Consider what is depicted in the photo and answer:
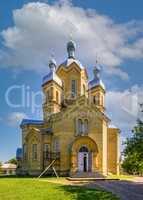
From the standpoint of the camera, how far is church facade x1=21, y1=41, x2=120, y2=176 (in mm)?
37031

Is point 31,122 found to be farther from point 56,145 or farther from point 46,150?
point 56,145

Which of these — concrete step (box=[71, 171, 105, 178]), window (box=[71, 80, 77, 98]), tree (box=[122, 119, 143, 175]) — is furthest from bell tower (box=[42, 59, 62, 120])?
tree (box=[122, 119, 143, 175])

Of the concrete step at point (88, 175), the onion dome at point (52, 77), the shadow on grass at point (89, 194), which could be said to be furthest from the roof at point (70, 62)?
the shadow on grass at point (89, 194)

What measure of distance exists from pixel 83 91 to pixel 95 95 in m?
1.99

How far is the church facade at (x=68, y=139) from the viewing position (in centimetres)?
3703

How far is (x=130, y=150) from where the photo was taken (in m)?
25.1

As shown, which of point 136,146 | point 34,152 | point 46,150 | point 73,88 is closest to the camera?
point 136,146

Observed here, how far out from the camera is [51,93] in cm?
4150

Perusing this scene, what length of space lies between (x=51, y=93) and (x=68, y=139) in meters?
6.66

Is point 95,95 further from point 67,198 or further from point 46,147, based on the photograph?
point 67,198

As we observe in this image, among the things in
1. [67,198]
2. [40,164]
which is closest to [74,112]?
[40,164]

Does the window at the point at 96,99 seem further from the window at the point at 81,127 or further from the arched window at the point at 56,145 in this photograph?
the arched window at the point at 56,145

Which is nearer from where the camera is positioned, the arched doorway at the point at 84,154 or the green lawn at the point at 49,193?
the green lawn at the point at 49,193

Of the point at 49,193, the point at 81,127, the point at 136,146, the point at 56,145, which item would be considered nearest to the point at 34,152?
the point at 56,145
